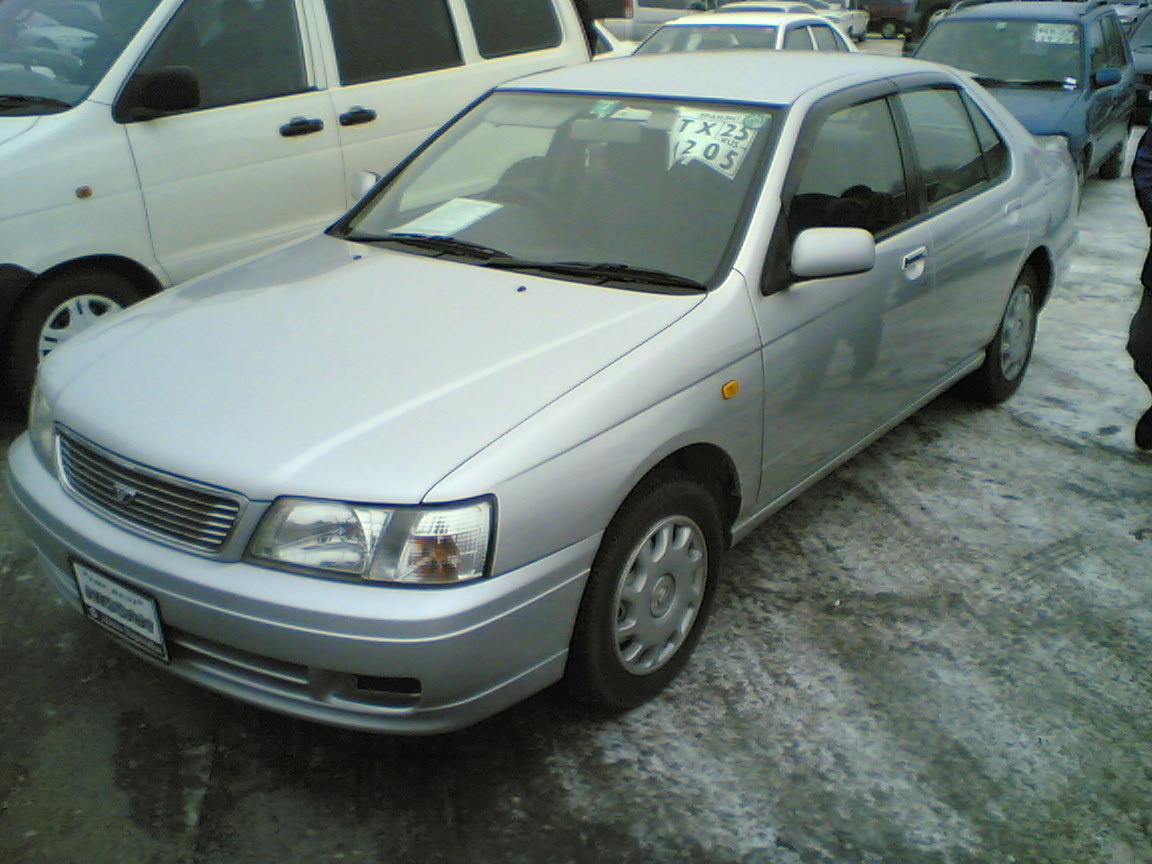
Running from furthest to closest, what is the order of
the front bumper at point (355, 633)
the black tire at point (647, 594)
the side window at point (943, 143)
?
the side window at point (943, 143) → the black tire at point (647, 594) → the front bumper at point (355, 633)

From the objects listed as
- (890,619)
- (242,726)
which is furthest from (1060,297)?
(242,726)

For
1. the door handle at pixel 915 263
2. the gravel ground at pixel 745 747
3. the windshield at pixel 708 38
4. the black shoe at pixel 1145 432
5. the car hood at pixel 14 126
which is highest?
the car hood at pixel 14 126

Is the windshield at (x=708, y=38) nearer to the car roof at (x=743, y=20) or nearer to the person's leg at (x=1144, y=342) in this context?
the car roof at (x=743, y=20)

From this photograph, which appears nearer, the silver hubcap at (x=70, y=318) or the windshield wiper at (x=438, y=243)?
the windshield wiper at (x=438, y=243)

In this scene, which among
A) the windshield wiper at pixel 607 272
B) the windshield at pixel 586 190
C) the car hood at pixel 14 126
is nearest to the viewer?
the windshield wiper at pixel 607 272

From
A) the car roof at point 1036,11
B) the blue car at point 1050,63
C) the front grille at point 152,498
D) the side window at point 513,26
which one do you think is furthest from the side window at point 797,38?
the front grille at point 152,498

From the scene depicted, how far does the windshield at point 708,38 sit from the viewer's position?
1066 cm

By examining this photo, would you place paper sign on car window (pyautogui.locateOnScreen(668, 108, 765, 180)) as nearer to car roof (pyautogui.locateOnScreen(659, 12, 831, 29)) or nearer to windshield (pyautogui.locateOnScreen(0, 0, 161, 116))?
windshield (pyautogui.locateOnScreen(0, 0, 161, 116))

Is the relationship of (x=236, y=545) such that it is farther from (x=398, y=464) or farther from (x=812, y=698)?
(x=812, y=698)

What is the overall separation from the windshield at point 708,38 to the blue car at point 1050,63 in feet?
5.16

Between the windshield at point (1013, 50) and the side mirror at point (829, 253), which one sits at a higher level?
the side mirror at point (829, 253)

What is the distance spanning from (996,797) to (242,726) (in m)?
1.84

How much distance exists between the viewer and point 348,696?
7.69ft

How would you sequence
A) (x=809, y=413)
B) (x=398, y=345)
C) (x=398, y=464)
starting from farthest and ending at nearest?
(x=809, y=413) → (x=398, y=345) → (x=398, y=464)
